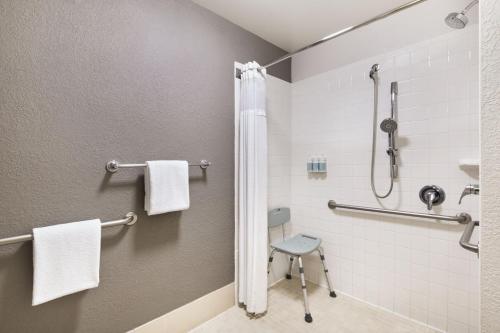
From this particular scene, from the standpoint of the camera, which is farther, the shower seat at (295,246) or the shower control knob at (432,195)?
the shower seat at (295,246)

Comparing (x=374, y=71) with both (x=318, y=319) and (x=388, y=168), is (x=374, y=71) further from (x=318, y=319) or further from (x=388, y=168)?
(x=318, y=319)

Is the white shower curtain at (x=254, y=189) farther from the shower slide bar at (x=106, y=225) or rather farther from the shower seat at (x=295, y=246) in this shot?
the shower slide bar at (x=106, y=225)

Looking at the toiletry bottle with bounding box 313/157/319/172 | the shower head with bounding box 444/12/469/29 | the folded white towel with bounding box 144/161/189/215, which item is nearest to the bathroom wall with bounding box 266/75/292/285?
the toiletry bottle with bounding box 313/157/319/172

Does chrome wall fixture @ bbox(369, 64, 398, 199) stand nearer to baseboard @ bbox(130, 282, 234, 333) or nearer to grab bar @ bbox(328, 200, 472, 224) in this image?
grab bar @ bbox(328, 200, 472, 224)

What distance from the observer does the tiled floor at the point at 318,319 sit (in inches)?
62.2

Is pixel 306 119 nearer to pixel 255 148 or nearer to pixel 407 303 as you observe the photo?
pixel 255 148

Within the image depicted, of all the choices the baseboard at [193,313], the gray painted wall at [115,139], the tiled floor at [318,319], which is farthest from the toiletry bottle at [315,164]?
the baseboard at [193,313]

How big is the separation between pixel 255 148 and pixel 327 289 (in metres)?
1.41

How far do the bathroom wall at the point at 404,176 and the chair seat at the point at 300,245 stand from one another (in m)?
0.15

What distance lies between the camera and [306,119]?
7.32ft

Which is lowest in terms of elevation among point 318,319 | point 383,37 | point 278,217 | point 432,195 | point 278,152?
point 318,319

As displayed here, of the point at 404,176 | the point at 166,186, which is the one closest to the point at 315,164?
the point at 404,176

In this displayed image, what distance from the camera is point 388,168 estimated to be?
1.75 meters

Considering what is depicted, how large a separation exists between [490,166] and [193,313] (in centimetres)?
172
